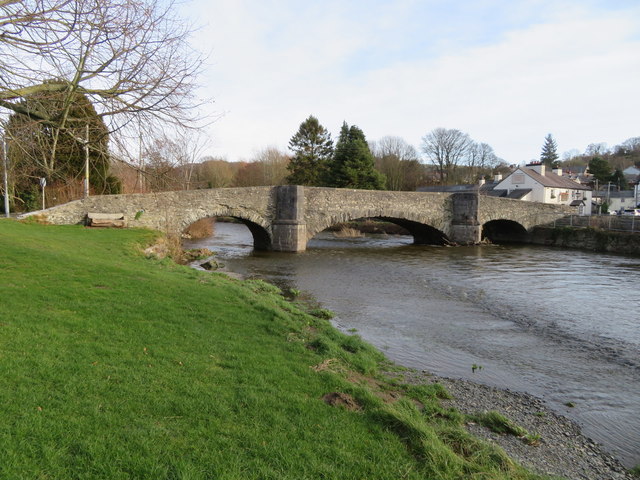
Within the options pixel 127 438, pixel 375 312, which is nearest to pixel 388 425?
pixel 127 438

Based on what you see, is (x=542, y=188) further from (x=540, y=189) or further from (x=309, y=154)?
(x=309, y=154)

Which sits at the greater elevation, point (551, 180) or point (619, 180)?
point (619, 180)

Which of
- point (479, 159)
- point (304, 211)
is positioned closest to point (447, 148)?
point (479, 159)

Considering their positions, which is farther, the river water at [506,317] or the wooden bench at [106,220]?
the wooden bench at [106,220]

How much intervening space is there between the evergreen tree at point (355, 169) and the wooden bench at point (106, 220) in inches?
986

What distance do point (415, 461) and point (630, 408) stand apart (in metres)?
4.46

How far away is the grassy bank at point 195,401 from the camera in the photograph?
3246 millimetres

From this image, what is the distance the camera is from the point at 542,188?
51.7m

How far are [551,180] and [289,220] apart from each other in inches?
1658

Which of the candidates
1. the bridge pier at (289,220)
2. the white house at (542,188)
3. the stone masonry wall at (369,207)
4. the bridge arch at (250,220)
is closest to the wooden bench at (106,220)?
the bridge arch at (250,220)

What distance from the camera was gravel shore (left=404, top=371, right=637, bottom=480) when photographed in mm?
4516

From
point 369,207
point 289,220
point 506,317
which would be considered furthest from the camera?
point 369,207

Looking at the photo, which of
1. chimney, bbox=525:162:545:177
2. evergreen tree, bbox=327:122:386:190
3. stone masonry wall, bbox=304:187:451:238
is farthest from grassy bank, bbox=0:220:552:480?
chimney, bbox=525:162:545:177

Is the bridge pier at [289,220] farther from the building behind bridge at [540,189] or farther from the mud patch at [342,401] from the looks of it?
the building behind bridge at [540,189]
